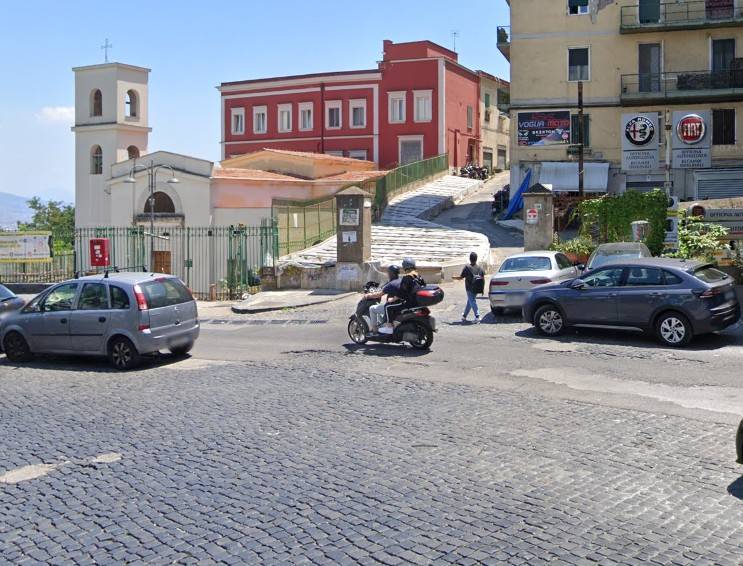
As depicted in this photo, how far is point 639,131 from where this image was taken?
108 ft

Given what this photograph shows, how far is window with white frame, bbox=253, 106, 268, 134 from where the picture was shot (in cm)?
5803

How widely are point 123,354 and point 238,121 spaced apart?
4799cm

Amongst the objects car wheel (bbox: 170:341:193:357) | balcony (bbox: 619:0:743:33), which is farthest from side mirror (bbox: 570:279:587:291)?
balcony (bbox: 619:0:743:33)

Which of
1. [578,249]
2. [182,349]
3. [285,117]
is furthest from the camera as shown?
[285,117]

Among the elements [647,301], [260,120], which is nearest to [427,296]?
[647,301]

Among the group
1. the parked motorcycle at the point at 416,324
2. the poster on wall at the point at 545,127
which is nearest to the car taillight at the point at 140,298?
the parked motorcycle at the point at 416,324

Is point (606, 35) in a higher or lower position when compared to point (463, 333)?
higher

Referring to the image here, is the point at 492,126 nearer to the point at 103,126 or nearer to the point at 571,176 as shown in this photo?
the point at 571,176

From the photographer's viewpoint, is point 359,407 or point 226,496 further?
point 359,407

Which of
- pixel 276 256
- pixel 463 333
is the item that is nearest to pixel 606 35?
pixel 276 256

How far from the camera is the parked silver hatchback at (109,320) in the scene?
1334cm

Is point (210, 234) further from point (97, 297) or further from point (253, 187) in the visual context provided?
point (97, 297)

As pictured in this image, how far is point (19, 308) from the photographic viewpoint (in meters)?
15.5

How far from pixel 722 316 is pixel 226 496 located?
1015 cm
